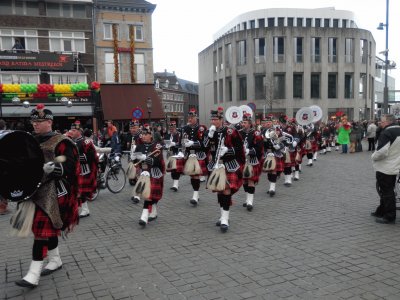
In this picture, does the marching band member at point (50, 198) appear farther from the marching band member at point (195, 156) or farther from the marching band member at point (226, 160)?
the marching band member at point (195, 156)

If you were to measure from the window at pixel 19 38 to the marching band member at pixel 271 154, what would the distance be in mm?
22871

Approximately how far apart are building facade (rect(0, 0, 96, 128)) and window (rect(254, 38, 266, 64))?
22.7 meters

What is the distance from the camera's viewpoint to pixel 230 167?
20.7 ft

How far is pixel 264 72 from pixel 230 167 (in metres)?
39.5

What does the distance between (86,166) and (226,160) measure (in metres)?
2.95

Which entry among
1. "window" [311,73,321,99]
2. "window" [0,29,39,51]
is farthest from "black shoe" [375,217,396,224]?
"window" [311,73,321,99]

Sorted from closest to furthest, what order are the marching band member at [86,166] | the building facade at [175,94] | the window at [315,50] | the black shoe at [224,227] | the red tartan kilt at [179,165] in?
the black shoe at [224,227], the marching band member at [86,166], the red tartan kilt at [179,165], the window at [315,50], the building facade at [175,94]

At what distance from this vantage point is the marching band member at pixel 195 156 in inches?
324

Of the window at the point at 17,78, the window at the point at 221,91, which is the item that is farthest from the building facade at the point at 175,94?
the window at the point at 17,78

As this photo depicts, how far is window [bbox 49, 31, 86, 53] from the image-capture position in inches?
1060

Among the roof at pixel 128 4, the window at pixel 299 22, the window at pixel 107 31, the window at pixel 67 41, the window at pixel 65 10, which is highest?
the window at pixel 299 22

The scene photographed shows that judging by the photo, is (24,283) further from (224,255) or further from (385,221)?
(385,221)

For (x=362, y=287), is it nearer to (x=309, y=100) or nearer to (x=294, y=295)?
(x=294, y=295)

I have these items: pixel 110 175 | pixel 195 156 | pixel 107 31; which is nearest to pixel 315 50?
pixel 107 31
